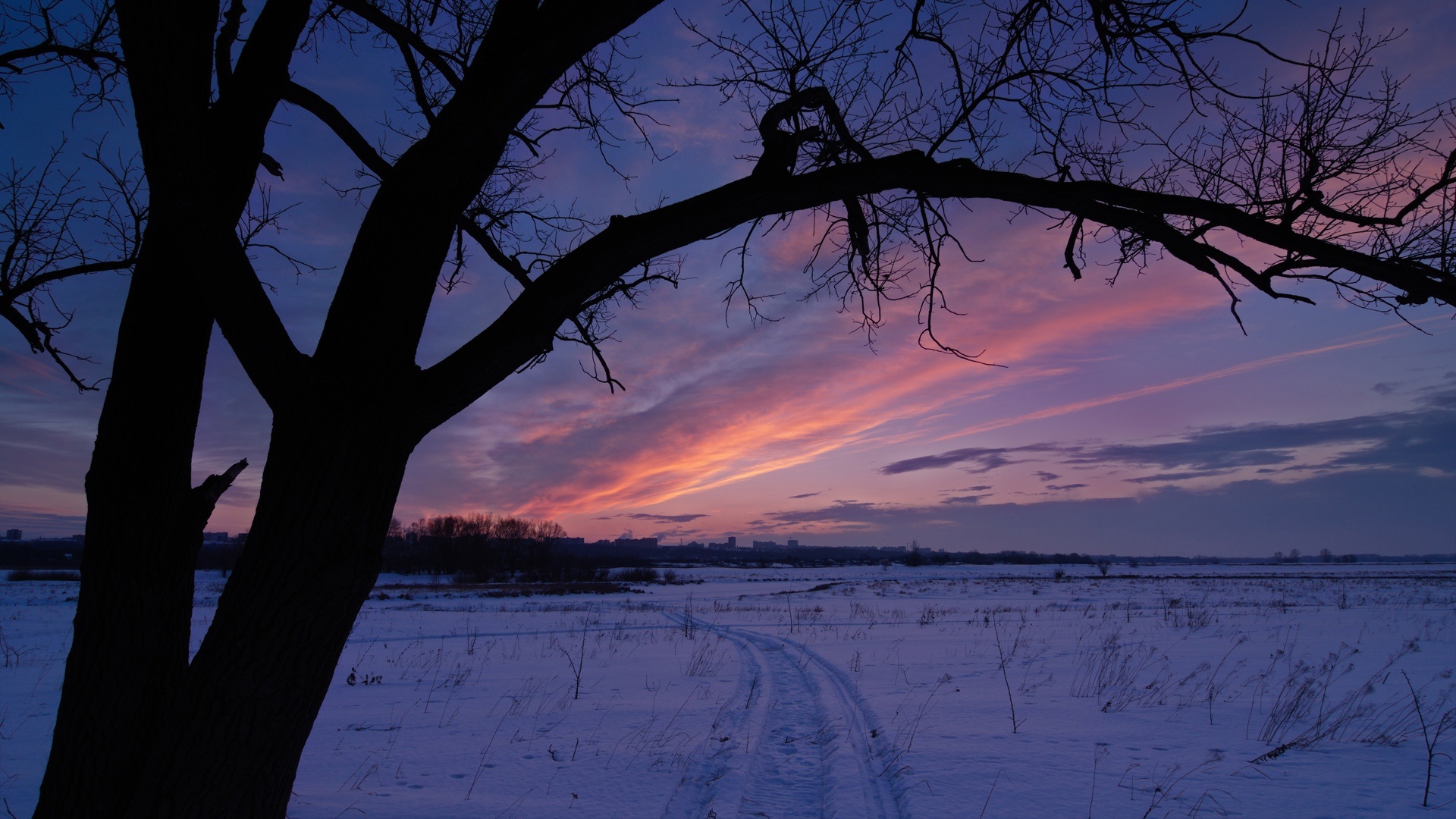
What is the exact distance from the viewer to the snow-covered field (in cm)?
464

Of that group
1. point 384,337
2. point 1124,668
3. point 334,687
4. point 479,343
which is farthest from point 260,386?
point 1124,668

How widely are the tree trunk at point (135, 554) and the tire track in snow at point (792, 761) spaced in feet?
9.83

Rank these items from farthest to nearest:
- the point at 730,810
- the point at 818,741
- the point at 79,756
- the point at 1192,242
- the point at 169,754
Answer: the point at 818,741 < the point at 730,810 < the point at 1192,242 < the point at 79,756 < the point at 169,754

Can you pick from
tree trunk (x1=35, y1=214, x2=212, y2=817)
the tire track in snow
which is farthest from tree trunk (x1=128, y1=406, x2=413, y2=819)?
the tire track in snow

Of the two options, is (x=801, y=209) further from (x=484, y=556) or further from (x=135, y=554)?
(x=484, y=556)

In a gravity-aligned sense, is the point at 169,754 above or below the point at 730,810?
above

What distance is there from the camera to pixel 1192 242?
2.69 metres

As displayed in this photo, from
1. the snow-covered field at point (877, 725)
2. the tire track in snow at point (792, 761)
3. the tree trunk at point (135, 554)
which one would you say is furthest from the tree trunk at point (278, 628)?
the tire track in snow at point (792, 761)

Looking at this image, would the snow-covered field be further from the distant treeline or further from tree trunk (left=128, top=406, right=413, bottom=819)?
the distant treeline

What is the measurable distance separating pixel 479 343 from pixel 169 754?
65.1 inches

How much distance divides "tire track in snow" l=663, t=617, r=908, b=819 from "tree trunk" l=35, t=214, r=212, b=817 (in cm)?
300

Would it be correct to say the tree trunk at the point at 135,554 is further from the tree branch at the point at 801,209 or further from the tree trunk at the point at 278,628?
the tree branch at the point at 801,209

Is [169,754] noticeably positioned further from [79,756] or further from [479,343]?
[479,343]

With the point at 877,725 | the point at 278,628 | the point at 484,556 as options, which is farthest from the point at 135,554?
the point at 484,556
